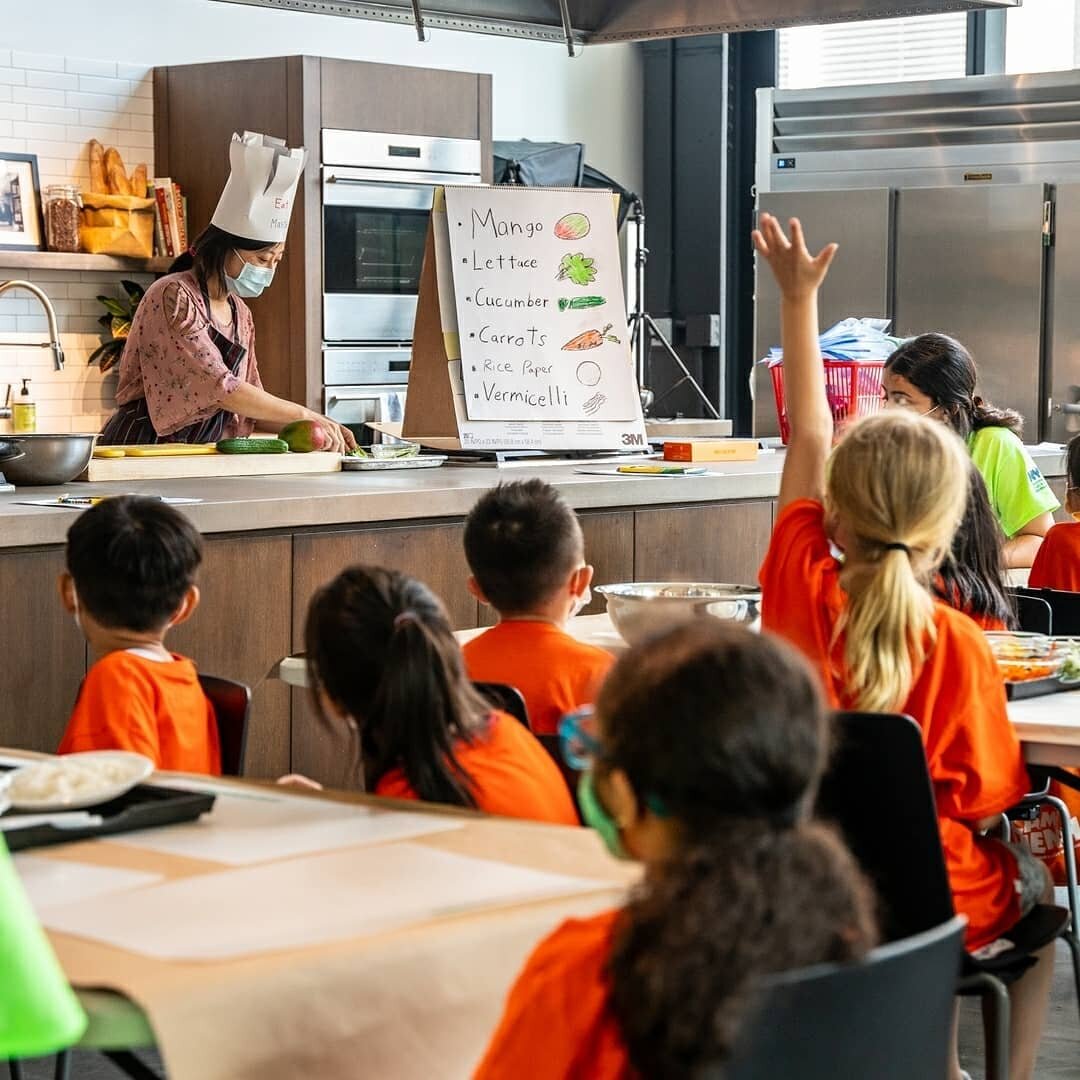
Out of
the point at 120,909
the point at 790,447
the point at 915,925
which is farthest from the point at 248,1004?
the point at 790,447

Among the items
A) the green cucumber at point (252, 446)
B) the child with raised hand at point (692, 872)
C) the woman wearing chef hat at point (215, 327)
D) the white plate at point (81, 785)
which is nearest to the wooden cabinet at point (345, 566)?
the green cucumber at point (252, 446)

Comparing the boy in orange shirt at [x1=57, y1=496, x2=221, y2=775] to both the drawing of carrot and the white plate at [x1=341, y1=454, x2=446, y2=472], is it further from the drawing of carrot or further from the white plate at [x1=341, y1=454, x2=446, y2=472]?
the drawing of carrot

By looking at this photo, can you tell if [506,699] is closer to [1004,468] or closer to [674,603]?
[674,603]

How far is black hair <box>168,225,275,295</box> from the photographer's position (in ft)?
16.4

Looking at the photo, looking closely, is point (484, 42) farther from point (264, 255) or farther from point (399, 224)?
point (264, 255)

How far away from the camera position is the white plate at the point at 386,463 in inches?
179

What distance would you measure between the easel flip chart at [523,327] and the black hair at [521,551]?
87.2 inches

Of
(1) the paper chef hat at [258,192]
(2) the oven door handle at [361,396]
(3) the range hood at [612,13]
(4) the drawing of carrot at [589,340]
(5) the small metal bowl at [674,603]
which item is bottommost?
(5) the small metal bowl at [674,603]

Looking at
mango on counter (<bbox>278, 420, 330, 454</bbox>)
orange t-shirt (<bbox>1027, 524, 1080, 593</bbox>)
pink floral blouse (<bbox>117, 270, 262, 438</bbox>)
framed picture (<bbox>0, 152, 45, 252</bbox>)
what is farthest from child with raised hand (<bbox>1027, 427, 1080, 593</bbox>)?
framed picture (<bbox>0, 152, 45, 252</bbox>)

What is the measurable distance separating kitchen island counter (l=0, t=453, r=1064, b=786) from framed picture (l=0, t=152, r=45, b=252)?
248 cm

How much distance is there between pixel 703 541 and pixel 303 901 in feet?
10.5

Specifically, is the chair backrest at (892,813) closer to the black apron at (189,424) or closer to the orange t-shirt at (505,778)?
the orange t-shirt at (505,778)

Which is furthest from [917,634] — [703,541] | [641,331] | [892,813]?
[641,331]

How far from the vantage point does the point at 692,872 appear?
109 centimetres
